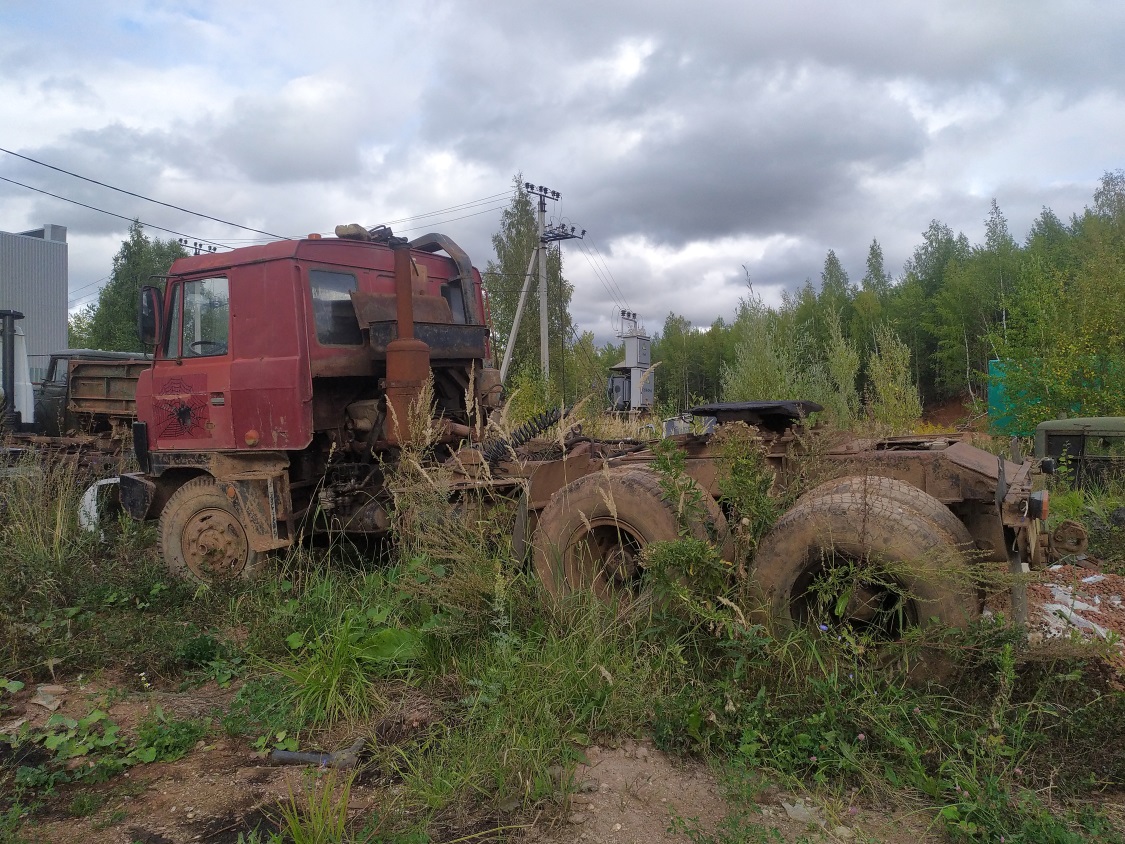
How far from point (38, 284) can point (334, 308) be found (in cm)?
2690

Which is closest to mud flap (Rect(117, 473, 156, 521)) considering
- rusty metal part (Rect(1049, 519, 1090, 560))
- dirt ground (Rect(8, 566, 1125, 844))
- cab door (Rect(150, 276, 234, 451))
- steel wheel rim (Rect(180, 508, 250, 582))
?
cab door (Rect(150, 276, 234, 451))

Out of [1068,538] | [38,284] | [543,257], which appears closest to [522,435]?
[1068,538]

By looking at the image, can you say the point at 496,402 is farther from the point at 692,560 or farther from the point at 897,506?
the point at 897,506

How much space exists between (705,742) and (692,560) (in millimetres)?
823

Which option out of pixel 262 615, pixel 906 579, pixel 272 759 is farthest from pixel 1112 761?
pixel 262 615

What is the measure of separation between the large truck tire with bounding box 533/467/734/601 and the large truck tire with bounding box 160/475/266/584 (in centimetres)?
280

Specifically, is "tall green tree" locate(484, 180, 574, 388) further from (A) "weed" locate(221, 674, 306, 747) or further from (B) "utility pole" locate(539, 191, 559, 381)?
(A) "weed" locate(221, 674, 306, 747)

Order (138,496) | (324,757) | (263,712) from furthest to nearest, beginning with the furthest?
1. (138,496)
2. (263,712)
3. (324,757)

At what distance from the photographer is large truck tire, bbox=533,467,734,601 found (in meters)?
3.96

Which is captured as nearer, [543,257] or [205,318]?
[205,318]

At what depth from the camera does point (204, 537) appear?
20.7 feet

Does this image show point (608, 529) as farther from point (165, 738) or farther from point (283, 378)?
point (283, 378)

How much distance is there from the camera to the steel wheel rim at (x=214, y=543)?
6.12 m

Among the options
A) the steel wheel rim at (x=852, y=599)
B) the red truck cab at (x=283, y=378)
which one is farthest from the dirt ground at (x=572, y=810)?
the red truck cab at (x=283, y=378)
